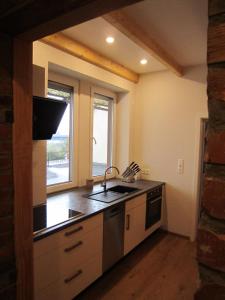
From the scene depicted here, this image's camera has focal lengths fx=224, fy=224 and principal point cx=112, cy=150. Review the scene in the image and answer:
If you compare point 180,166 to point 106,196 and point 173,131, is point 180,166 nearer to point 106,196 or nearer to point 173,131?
point 173,131

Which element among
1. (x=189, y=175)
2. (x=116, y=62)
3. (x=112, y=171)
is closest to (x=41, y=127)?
(x=116, y=62)

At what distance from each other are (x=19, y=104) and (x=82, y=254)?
157 centimetres

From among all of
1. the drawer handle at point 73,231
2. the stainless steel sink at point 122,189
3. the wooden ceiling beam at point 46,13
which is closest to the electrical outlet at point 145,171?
the stainless steel sink at point 122,189

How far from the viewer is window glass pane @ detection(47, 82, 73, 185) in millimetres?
2873

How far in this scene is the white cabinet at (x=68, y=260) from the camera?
1720mm

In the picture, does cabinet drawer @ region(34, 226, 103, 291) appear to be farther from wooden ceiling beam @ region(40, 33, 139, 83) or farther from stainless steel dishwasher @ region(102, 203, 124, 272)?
wooden ceiling beam @ region(40, 33, 139, 83)

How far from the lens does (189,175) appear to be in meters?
3.46

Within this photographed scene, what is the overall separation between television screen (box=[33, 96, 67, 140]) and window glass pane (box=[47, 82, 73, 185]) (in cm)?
79

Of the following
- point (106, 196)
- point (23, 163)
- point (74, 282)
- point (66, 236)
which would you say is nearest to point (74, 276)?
point (74, 282)

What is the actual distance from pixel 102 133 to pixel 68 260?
223 centimetres

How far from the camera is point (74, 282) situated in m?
2.02

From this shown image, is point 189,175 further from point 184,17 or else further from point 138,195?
point 184,17

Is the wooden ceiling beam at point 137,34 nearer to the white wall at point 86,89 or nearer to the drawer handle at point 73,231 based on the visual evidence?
the white wall at point 86,89

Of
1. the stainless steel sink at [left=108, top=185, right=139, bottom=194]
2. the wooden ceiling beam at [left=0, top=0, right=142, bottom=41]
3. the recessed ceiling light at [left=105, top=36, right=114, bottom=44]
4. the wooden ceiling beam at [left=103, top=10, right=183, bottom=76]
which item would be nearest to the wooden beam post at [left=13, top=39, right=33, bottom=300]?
the wooden ceiling beam at [left=0, top=0, right=142, bottom=41]
